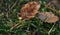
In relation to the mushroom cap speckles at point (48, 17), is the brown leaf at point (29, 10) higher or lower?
higher

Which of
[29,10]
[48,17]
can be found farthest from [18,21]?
[48,17]

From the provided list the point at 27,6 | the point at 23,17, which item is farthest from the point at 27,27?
the point at 27,6

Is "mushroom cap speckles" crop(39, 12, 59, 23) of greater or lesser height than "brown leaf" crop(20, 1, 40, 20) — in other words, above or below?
below

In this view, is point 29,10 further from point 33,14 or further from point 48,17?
point 48,17

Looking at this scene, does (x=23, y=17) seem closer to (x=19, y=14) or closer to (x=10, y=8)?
(x=19, y=14)
